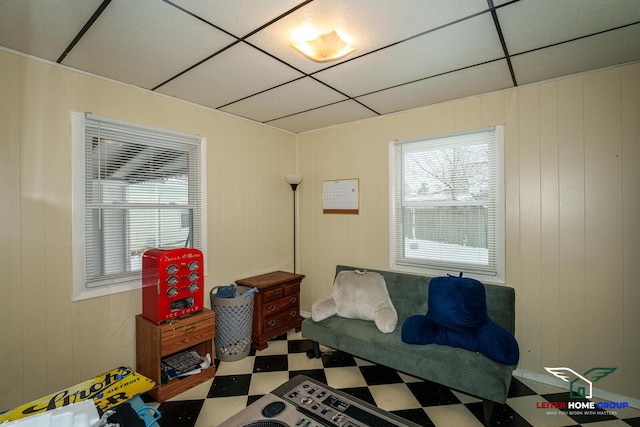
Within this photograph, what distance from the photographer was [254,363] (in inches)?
111

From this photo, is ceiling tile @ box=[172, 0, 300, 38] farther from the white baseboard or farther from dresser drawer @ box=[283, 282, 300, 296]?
the white baseboard

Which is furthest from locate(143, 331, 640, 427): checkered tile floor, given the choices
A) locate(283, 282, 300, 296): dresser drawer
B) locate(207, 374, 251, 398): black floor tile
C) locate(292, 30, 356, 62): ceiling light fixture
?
locate(292, 30, 356, 62): ceiling light fixture

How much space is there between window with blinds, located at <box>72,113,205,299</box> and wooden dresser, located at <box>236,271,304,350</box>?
78cm

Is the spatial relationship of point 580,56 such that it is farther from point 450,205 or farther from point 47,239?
point 47,239

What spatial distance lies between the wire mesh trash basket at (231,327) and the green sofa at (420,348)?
626 millimetres

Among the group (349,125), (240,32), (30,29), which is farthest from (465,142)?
(30,29)

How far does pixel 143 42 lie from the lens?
1.86 m

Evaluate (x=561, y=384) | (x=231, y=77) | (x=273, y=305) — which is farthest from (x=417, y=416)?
(x=231, y=77)

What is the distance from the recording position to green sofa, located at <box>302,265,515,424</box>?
6.48 ft

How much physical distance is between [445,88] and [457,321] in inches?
77.7

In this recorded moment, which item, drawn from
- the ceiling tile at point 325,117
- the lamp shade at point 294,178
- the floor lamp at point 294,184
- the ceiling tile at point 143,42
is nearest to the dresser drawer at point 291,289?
the floor lamp at point 294,184

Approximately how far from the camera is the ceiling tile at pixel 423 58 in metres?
1.78

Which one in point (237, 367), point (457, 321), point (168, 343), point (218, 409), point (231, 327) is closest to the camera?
point (218, 409)

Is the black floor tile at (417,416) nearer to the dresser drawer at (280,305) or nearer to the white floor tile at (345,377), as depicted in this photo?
the white floor tile at (345,377)
